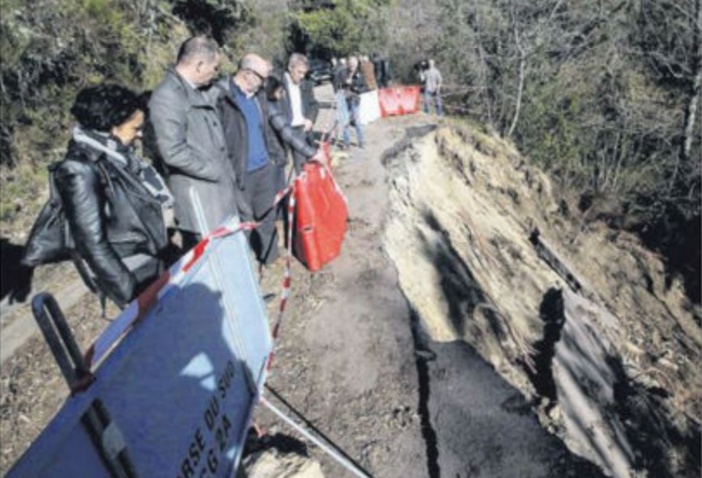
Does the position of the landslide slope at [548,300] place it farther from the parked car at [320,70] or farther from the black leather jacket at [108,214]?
the parked car at [320,70]

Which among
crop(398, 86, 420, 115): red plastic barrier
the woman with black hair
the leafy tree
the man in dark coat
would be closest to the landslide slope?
the man in dark coat

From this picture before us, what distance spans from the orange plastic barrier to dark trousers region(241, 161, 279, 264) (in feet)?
39.6

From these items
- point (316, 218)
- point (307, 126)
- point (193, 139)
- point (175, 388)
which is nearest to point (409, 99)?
point (307, 126)

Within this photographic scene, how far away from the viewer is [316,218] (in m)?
5.93

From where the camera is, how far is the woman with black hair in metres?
3.00

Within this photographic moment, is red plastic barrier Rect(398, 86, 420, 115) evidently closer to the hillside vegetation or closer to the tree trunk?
the hillside vegetation

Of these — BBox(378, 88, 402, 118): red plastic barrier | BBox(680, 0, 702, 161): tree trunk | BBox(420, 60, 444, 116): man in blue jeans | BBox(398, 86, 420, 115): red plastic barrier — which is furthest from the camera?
BBox(680, 0, 702, 161): tree trunk

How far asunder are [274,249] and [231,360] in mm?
3089

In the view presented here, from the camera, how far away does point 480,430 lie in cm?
402

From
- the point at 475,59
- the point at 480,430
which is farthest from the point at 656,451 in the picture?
the point at 475,59

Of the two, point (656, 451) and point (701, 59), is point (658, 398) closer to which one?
point (656, 451)

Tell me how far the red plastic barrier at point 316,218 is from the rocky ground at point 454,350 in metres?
0.20

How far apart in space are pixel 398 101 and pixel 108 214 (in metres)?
15.5

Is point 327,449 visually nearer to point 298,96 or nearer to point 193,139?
point 193,139
